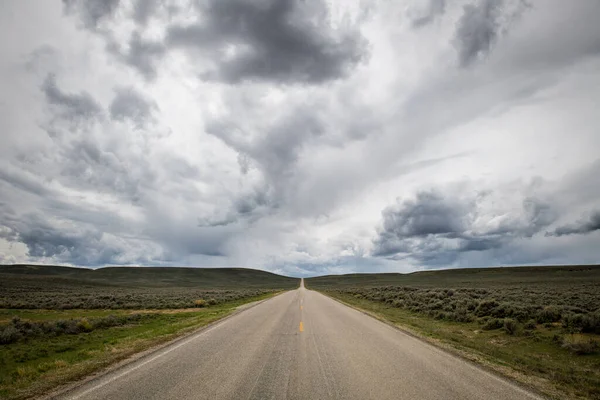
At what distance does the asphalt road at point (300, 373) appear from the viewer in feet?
18.7

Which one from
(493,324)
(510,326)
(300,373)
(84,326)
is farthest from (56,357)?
(493,324)

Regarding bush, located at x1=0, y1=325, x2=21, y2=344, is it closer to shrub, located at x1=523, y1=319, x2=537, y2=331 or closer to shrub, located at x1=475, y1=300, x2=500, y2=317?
shrub, located at x1=523, y1=319, x2=537, y2=331

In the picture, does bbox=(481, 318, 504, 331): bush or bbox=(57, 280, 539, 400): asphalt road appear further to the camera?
bbox=(481, 318, 504, 331): bush

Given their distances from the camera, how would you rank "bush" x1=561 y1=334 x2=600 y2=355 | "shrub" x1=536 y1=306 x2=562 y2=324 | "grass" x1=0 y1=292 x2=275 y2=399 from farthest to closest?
1. "shrub" x1=536 y1=306 x2=562 y2=324
2. "bush" x1=561 y1=334 x2=600 y2=355
3. "grass" x1=0 y1=292 x2=275 y2=399

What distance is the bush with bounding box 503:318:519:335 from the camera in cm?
1338

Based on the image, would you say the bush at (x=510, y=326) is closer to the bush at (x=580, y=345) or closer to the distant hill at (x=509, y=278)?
the bush at (x=580, y=345)

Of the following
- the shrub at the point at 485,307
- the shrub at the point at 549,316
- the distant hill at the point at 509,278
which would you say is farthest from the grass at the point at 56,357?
the distant hill at the point at 509,278

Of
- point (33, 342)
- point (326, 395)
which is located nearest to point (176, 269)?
point (33, 342)

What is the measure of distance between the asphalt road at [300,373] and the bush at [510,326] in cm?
552

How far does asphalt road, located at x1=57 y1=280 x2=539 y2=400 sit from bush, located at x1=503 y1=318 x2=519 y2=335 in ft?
18.1

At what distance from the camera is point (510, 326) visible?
537 inches

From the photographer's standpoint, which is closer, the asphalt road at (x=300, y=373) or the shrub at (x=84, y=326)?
the asphalt road at (x=300, y=373)

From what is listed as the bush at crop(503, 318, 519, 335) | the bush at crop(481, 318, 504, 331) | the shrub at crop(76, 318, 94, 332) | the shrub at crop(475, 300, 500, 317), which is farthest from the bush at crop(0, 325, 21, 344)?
the shrub at crop(475, 300, 500, 317)

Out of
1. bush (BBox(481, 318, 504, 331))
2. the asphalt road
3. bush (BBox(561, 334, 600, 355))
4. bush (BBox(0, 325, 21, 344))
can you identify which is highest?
the asphalt road
